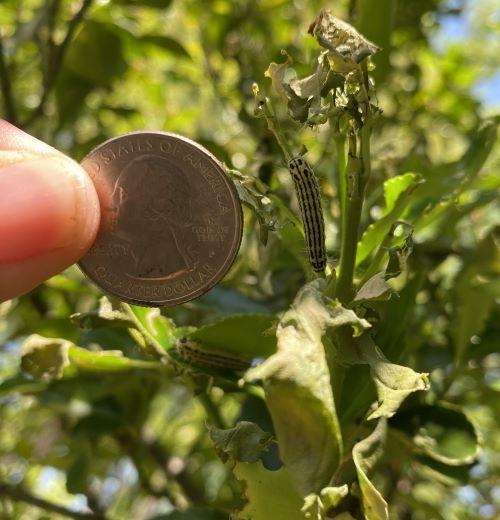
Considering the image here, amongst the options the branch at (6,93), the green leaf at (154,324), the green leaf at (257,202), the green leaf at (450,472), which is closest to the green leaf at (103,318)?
the green leaf at (154,324)

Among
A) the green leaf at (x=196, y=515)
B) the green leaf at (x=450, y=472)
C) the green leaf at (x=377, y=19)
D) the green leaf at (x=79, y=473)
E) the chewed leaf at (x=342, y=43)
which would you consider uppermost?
the chewed leaf at (x=342, y=43)

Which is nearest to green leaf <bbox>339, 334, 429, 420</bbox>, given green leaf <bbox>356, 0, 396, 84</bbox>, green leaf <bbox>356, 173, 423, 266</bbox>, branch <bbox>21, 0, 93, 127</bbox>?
green leaf <bbox>356, 173, 423, 266</bbox>

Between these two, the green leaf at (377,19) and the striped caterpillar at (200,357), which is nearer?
the striped caterpillar at (200,357)

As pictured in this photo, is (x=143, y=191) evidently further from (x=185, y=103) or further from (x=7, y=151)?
(x=185, y=103)

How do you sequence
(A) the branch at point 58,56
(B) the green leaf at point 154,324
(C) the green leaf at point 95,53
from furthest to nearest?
(C) the green leaf at point 95,53, (A) the branch at point 58,56, (B) the green leaf at point 154,324

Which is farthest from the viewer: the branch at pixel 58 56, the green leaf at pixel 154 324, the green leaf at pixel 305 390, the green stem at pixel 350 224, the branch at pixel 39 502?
the branch at pixel 58 56

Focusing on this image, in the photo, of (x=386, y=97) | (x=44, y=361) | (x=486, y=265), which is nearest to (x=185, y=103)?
(x=386, y=97)

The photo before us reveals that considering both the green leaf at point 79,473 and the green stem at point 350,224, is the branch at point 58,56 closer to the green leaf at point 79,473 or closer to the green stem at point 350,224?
the green leaf at point 79,473
